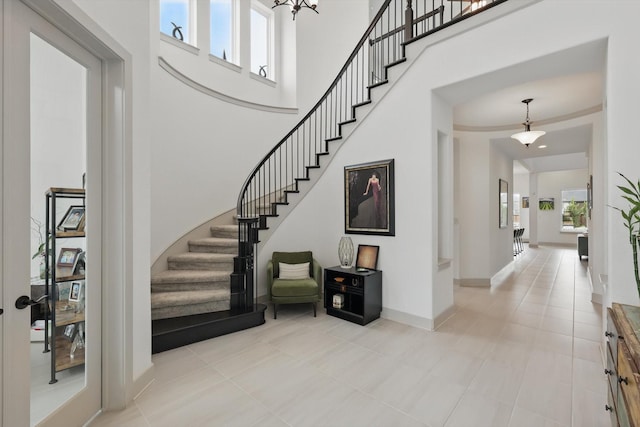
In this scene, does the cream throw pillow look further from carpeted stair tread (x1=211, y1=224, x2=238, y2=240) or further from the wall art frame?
the wall art frame

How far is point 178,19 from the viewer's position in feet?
17.3

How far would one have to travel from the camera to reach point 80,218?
76.6 inches

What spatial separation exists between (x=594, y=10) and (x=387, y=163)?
2.29m

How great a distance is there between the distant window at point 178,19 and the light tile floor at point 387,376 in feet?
17.6

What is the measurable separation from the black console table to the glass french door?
265 centimetres

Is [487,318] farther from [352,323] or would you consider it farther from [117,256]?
[117,256]

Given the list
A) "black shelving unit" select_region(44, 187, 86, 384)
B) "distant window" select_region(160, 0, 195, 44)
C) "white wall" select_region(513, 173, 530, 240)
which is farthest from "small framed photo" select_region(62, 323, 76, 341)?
"white wall" select_region(513, 173, 530, 240)

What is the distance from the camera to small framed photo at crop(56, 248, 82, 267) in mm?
1833

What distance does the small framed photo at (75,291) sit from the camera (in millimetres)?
1894

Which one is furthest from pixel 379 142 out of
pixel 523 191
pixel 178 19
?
pixel 523 191

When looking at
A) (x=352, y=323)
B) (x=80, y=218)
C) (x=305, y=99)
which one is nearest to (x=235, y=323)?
(x=352, y=323)

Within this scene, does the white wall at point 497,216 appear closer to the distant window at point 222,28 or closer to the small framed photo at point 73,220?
the distant window at point 222,28

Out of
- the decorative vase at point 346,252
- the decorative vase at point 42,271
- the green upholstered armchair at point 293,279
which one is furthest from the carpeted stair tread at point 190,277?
the decorative vase at point 42,271

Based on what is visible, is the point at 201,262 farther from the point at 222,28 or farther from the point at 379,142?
the point at 222,28
